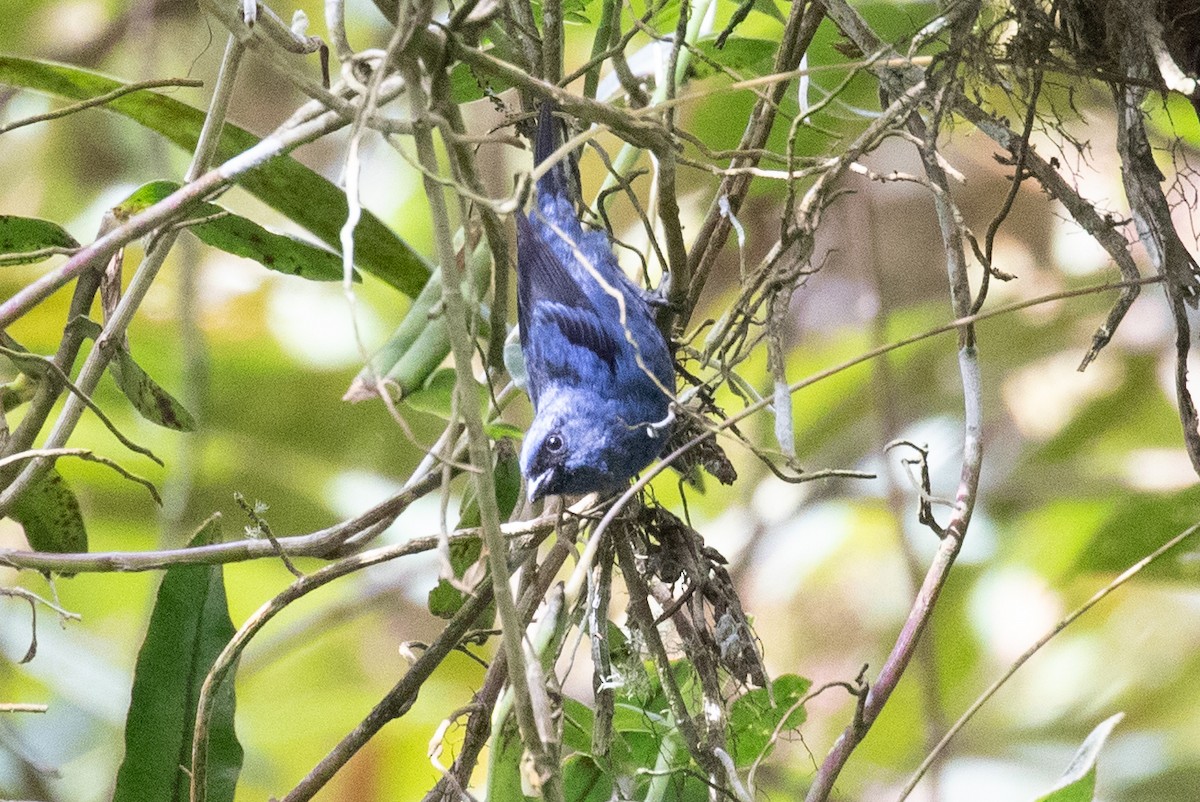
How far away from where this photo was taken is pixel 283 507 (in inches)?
115

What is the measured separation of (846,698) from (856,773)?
20 centimetres

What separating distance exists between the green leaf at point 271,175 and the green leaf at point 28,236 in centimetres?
18

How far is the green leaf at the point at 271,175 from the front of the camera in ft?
4.50

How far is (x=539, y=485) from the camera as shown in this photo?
1.50m

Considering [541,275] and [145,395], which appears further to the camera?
[541,275]

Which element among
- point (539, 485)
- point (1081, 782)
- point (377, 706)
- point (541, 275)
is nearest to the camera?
point (1081, 782)

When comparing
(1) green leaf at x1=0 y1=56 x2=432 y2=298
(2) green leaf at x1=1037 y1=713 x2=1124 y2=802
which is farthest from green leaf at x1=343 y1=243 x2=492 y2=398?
(2) green leaf at x1=1037 y1=713 x2=1124 y2=802

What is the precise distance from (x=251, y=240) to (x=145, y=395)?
0.26 m

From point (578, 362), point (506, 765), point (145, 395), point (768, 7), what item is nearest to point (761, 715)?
point (506, 765)

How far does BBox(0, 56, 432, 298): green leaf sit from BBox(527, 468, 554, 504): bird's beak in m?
0.34

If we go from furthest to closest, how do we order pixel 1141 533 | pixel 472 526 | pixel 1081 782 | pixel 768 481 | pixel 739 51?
pixel 768 481
pixel 1141 533
pixel 739 51
pixel 472 526
pixel 1081 782

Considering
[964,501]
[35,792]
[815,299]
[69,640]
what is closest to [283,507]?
[69,640]

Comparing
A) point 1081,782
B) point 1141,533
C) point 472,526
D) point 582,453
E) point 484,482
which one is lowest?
point 1081,782

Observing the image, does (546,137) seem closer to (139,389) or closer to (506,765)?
(139,389)
